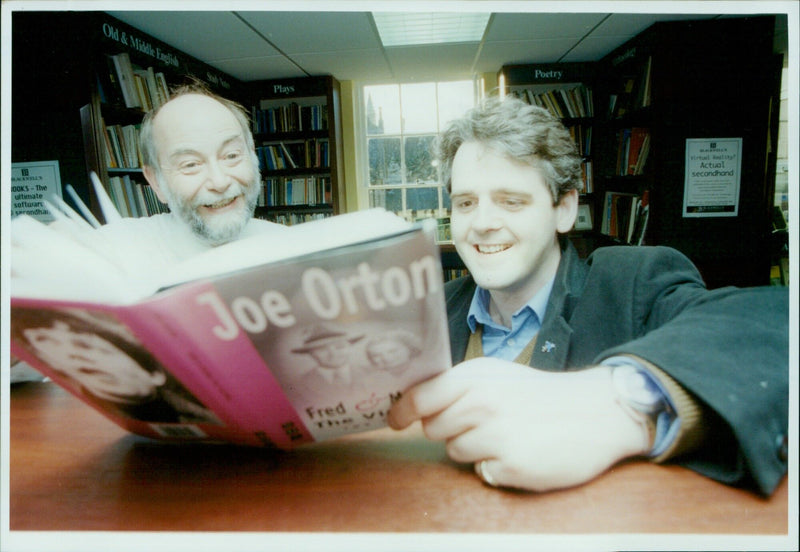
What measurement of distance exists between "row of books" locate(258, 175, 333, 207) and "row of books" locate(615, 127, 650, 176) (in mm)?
1966

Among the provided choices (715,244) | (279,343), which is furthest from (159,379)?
(715,244)

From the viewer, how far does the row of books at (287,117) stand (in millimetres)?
2379

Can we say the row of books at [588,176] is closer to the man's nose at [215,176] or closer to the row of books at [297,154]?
the row of books at [297,154]

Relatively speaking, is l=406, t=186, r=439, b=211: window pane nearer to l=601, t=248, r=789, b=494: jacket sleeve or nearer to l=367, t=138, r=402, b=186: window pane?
l=367, t=138, r=402, b=186: window pane

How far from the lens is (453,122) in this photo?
108 centimetres

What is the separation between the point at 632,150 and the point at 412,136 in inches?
76.4

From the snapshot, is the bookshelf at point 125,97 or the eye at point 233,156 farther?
the bookshelf at point 125,97

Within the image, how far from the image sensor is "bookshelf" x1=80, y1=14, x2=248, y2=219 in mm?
1771

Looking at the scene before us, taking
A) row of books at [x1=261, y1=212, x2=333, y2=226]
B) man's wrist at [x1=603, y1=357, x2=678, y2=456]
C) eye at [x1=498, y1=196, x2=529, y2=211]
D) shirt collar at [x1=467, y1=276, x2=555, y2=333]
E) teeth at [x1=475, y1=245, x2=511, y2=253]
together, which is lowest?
shirt collar at [x1=467, y1=276, x2=555, y2=333]

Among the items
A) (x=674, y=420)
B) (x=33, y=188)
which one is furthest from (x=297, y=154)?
(x=674, y=420)

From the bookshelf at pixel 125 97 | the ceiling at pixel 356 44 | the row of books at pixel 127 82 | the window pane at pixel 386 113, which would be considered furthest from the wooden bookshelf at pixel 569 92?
the row of books at pixel 127 82

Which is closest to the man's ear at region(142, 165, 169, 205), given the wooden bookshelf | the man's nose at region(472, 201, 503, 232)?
the man's nose at region(472, 201, 503, 232)

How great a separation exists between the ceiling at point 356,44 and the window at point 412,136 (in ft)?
0.27

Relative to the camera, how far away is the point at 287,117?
2.43 m
